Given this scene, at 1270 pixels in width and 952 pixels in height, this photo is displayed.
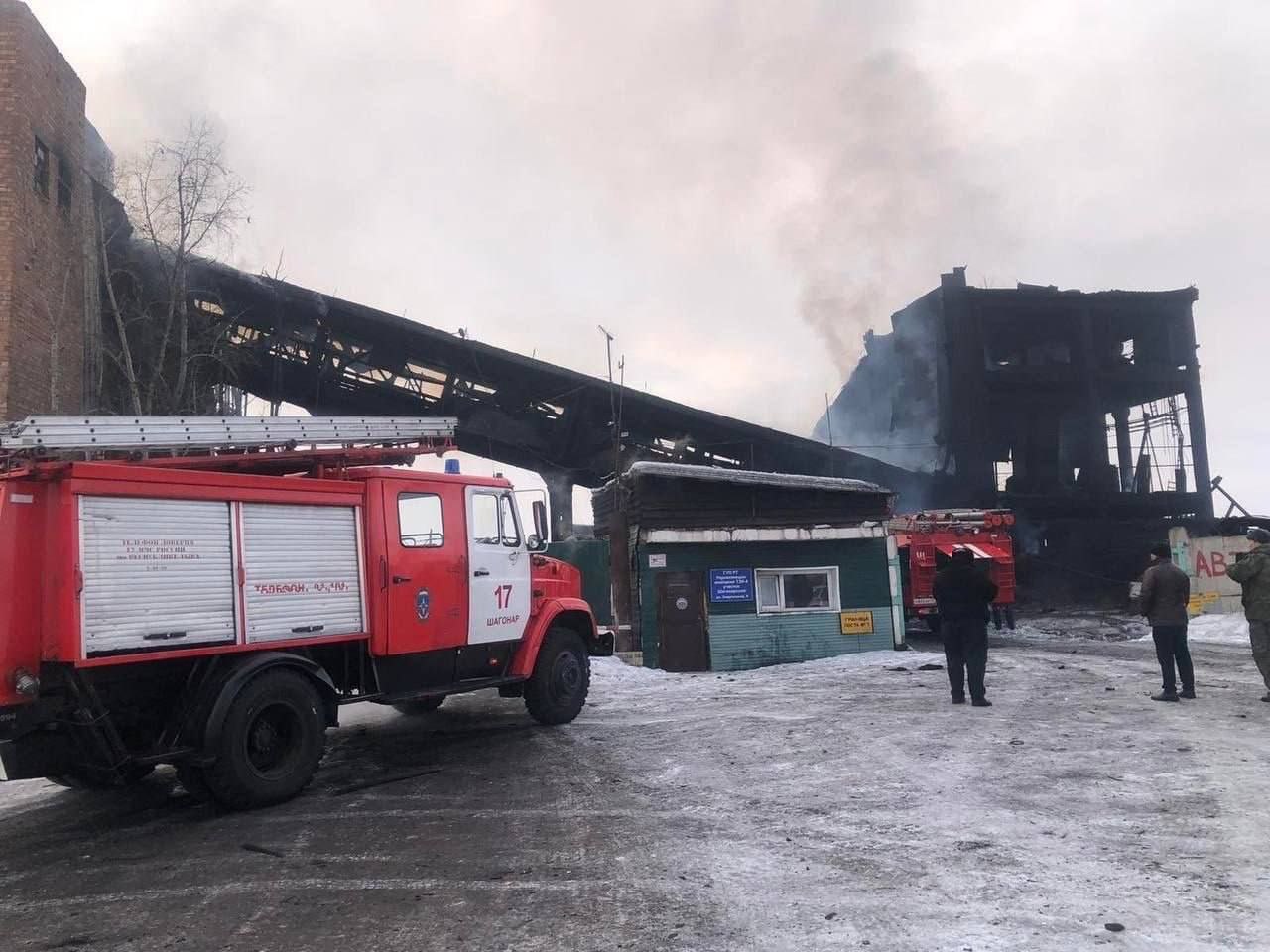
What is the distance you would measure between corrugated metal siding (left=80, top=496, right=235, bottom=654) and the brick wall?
816 cm

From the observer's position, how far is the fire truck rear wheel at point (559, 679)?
954 centimetres

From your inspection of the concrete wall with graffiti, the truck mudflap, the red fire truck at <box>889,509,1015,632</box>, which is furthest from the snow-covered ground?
the truck mudflap

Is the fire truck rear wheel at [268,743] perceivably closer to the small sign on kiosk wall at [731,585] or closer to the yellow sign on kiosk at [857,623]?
the small sign on kiosk wall at [731,585]

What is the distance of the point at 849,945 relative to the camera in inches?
149

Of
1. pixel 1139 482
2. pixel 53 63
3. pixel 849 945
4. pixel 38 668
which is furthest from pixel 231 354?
pixel 1139 482

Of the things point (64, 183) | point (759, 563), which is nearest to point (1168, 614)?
point (759, 563)

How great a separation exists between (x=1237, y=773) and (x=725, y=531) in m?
9.81

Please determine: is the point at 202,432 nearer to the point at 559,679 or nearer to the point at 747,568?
the point at 559,679

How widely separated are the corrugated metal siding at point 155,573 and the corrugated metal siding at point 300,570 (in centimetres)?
21

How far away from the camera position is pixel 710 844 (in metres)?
5.30

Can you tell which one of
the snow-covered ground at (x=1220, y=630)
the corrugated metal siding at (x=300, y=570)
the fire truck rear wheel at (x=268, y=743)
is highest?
the corrugated metal siding at (x=300, y=570)

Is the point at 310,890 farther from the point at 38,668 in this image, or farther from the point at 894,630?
the point at 894,630

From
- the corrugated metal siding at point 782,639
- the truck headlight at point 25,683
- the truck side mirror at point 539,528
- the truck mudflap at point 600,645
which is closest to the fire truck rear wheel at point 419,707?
the truck mudflap at point 600,645

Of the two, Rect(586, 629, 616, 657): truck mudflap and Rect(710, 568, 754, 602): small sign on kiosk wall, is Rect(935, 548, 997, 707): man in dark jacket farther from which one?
Rect(710, 568, 754, 602): small sign on kiosk wall
